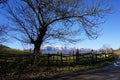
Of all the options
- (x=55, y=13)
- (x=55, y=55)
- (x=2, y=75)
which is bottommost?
(x=2, y=75)

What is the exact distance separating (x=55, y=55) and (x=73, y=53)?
6280mm

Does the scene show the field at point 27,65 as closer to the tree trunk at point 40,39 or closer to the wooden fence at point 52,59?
the wooden fence at point 52,59

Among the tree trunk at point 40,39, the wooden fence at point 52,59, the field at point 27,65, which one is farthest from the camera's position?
the tree trunk at point 40,39

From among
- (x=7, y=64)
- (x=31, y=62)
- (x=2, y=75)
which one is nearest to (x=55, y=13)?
(x=31, y=62)

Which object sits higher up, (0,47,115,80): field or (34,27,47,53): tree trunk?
(34,27,47,53): tree trunk

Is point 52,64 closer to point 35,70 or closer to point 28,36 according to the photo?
point 28,36

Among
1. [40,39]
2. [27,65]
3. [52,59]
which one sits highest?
[40,39]

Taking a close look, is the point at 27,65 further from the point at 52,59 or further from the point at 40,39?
the point at 52,59

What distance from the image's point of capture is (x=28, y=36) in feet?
93.4

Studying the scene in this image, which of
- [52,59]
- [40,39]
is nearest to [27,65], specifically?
[40,39]

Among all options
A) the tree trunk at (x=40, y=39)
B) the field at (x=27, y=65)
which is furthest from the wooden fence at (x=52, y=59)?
the tree trunk at (x=40, y=39)

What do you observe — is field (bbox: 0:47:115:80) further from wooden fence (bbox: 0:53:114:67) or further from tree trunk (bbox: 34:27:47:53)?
tree trunk (bbox: 34:27:47:53)

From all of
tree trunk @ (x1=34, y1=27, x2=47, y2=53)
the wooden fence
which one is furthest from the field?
tree trunk @ (x1=34, y1=27, x2=47, y2=53)

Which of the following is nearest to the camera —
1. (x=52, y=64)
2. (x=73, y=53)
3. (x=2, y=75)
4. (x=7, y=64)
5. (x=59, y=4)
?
(x=2, y=75)
